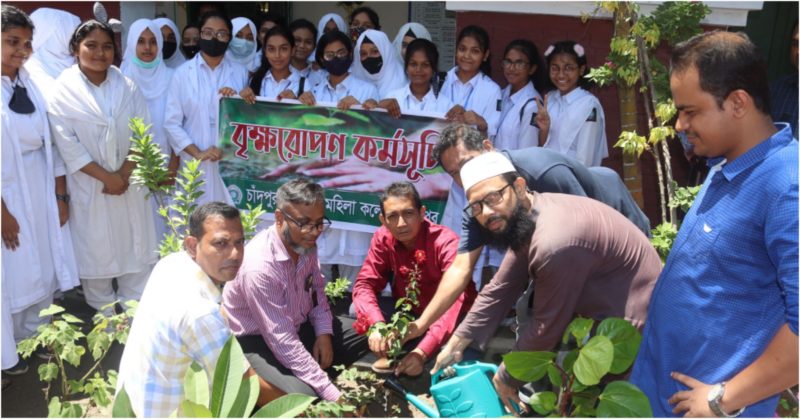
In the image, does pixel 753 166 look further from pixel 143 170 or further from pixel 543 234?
pixel 143 170

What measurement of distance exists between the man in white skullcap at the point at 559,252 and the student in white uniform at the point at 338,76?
8.13 feet

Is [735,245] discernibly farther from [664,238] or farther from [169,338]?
[169,338]

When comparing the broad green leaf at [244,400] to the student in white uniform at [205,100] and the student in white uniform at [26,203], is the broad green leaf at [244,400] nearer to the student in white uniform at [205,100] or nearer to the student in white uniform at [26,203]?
the student in white uniform at [26,203]

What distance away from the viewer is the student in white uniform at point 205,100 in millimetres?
4762

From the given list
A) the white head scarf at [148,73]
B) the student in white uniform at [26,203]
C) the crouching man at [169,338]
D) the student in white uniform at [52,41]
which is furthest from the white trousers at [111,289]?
the crouching man at [169,338]

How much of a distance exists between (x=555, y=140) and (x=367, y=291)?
1.77 meters

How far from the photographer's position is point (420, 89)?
15.4 feet

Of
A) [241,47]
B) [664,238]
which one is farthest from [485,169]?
[241,47]

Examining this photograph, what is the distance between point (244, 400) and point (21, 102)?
10.4ft

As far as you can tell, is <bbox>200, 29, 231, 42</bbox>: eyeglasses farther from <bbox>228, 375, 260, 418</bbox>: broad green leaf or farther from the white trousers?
<bbox>228, 375, 260, 418</bbox>: broad green leaf

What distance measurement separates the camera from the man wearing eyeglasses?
9.64 ft

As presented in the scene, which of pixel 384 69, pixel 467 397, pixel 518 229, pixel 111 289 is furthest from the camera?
pixel 384 69

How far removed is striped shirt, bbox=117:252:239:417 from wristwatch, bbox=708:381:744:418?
1.44 metres

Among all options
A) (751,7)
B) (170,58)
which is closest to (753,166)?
(751,7)
